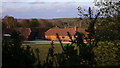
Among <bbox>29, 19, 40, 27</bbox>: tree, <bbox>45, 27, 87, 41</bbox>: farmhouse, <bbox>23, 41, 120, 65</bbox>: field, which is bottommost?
<bbox>23, 41, 120, 65</bbox>: field

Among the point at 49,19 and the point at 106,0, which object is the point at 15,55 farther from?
the point at 106,0

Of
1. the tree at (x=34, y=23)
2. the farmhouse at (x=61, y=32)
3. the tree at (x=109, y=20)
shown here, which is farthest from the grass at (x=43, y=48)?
the tree at (x=109, y=20)

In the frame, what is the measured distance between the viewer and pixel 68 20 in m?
3.77

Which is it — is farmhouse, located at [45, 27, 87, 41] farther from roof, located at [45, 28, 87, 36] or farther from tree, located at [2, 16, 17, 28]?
tree, located at [2, 16, 17, 28]

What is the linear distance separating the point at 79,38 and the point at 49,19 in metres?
0.62

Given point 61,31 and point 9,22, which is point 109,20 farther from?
point 9,22

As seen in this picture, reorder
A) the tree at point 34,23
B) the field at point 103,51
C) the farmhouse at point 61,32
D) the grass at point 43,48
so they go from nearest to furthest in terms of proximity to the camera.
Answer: the grass at point 43,48
the field at point 103,51
the farmhouse at point 61,32
the tree at point 34,23

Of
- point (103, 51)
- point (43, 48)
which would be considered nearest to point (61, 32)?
point (43, 48)

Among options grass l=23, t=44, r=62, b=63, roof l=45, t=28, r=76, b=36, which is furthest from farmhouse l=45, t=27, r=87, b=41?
grass l=23, t=44, r=62, b=63

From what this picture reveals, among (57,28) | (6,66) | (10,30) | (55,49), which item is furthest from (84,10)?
(6,66)

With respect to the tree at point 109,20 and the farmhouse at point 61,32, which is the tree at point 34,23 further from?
the tree at point 109,20

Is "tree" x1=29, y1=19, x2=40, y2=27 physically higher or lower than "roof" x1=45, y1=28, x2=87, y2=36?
higher

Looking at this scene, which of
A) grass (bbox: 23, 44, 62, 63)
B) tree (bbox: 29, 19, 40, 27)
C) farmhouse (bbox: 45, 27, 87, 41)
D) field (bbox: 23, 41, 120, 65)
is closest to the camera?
grass (bbox: 23, 44, 62, 63)

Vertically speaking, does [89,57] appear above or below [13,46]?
below
